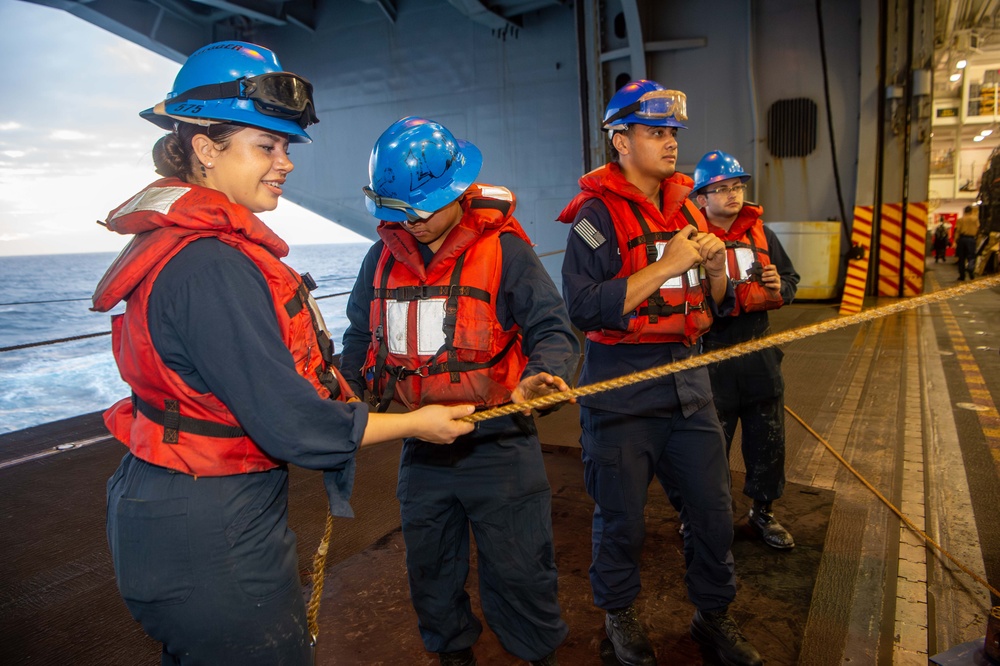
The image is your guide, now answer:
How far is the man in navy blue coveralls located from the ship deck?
1.24 ft

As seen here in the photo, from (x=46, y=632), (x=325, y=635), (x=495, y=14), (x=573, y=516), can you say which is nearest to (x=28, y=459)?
(x=46, y=632)

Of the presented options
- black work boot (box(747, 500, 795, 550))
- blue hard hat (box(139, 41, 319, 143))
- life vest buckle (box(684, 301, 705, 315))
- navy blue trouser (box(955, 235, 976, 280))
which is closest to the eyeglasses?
life vest buckle (box(684, 301, 705, 315))

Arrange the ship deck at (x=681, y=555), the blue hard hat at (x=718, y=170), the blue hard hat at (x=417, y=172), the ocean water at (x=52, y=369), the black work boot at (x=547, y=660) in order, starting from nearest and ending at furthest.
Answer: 1. the blue hard hat at (x=417, y=172)
2. the black work boot at (x=547, y=660)
3. the ship deck at (x=681, y=555)
4. the blue hard hat at (x=718, y=170)
5. the ocean water at (x=52, y=369)

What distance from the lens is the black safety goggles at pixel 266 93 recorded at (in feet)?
4.62

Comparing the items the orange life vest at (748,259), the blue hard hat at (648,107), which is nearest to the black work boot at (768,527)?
the orange life vest at (748,259)

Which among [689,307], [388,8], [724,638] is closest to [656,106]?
[689,307]

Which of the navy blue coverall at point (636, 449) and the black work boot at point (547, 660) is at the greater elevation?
the navy blue coverall at point (636, 449)

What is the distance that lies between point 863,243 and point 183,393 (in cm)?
1113

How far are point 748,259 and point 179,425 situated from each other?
2.76 meters

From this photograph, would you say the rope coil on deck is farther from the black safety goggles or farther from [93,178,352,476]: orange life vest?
the black safety goggles

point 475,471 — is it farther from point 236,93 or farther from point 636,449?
point 236,93

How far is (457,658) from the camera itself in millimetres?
2148

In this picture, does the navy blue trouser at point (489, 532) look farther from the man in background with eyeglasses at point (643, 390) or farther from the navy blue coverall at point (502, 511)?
the man in background with eyeglasses at point (643, 390)

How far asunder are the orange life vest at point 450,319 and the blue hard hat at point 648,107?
0.64 meters
